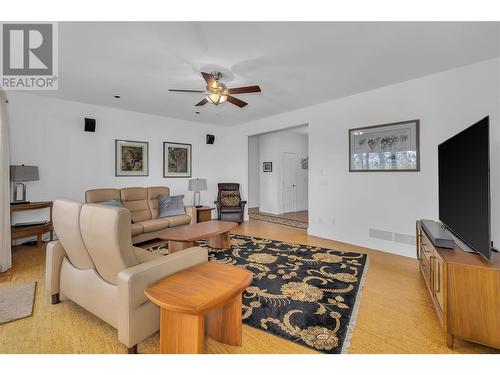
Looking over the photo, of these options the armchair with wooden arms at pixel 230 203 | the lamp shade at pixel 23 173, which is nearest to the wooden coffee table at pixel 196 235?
the armchair with wooden arms at pixel 230 203

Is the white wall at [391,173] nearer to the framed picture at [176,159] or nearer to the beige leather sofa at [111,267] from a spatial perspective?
the framed picture at [176,159]

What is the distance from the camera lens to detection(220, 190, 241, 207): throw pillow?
6.29 m

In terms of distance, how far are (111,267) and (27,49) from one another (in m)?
2.76

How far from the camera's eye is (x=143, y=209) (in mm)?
4672

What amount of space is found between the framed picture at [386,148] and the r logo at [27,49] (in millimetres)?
4395

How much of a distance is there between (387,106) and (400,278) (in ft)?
8.69

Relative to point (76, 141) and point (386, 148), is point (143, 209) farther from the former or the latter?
point (386, 148)

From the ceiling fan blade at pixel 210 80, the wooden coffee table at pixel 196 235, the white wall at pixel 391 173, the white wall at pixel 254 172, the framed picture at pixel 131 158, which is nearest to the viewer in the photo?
the ceiling fan blade at pixel 210 80

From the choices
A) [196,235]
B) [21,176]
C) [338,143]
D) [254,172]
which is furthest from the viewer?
[254,172]

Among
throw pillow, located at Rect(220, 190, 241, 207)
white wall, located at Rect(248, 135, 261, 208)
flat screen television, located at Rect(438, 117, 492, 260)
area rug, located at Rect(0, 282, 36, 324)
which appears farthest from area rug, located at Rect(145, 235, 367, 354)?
white wall, located at Rect(248, 135, 261, 208)

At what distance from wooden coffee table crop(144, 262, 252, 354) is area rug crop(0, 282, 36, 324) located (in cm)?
160

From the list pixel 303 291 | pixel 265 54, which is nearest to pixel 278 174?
pixel 265 54

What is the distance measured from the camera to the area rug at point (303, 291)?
6.12 feet

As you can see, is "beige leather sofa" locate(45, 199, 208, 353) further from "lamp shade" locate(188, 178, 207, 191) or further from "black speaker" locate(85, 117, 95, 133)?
"lamp shade" locate(188, 178, 207, 191)
